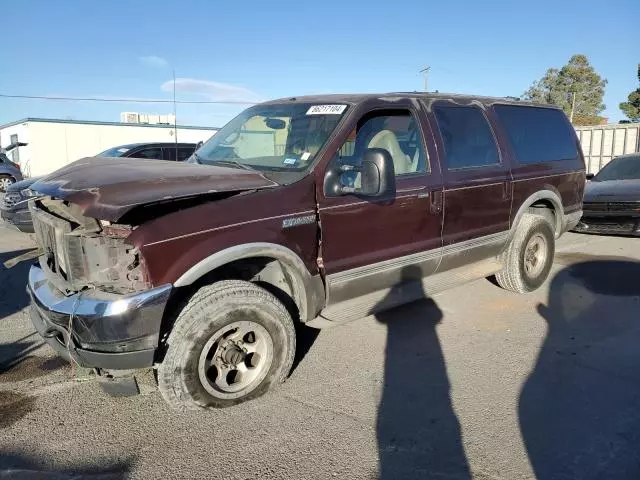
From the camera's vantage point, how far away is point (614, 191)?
28.2ft

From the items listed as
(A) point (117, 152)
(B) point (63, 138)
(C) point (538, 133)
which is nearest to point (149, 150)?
(A) point (117, 152)

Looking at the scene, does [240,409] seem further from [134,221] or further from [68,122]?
[68,122]

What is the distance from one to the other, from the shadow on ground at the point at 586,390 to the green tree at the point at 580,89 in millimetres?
51567

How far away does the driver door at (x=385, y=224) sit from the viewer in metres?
3.66

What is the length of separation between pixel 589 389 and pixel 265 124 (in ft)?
10.6

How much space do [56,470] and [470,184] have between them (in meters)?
3.76

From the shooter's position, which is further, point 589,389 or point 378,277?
point 378,277

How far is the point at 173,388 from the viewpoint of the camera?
304cm

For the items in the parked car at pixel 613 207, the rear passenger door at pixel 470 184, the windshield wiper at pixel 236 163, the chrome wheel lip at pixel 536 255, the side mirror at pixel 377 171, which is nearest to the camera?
the side mirror at pixel 377 171

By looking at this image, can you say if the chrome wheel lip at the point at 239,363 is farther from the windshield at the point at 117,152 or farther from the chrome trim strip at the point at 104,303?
the windshield at the point at 117,152

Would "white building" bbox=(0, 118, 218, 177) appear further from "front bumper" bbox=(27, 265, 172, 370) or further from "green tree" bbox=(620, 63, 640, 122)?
"green tree" bbox=(620, 63, 640, 122)

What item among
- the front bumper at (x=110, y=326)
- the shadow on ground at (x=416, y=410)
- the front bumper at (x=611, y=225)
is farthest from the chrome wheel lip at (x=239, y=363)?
the front bumper at (x=611, y=225)

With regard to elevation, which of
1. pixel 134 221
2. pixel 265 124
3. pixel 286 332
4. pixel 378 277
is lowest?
pixel 286 332

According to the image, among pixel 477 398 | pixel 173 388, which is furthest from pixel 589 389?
pixel 173 388
